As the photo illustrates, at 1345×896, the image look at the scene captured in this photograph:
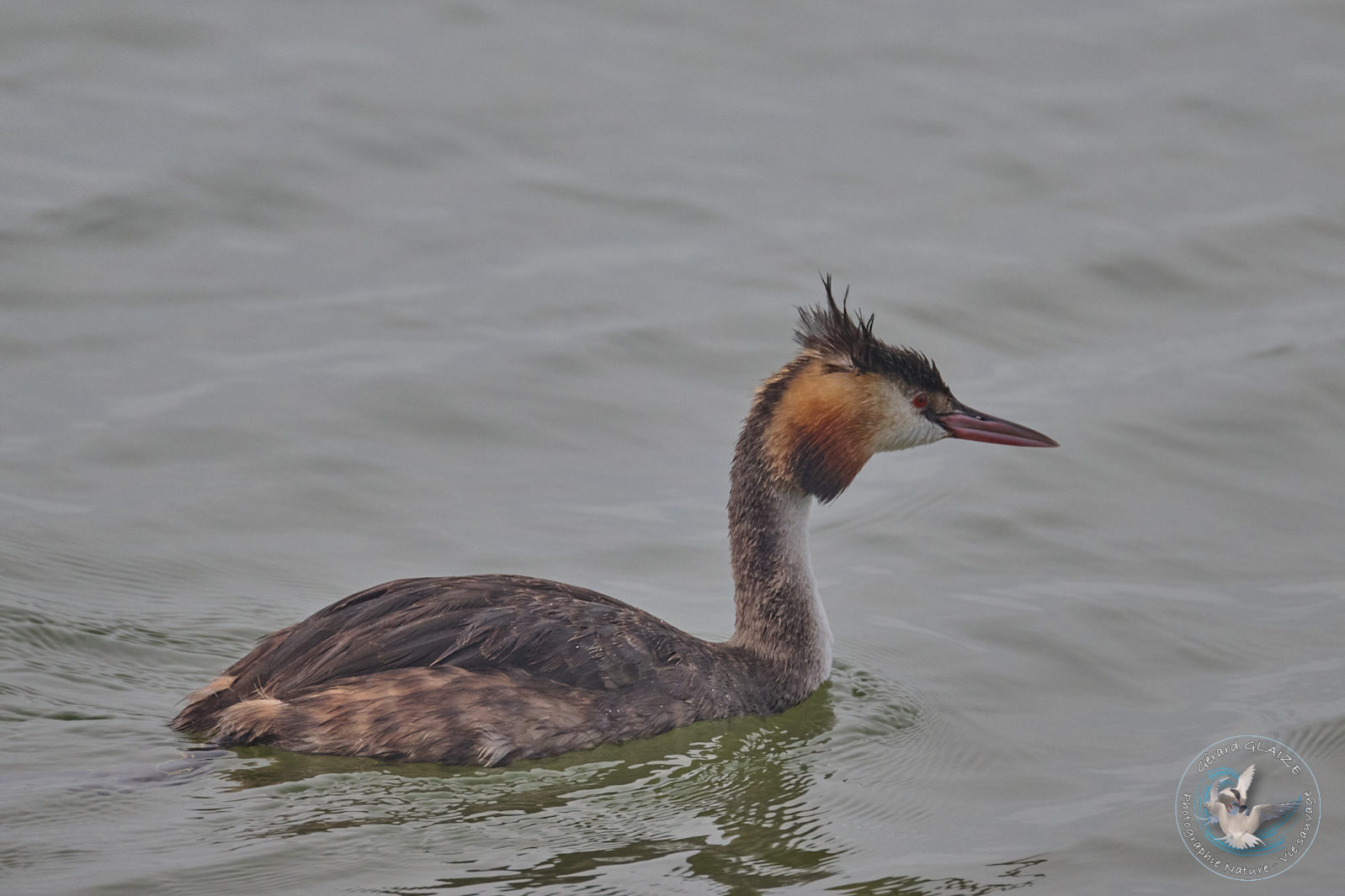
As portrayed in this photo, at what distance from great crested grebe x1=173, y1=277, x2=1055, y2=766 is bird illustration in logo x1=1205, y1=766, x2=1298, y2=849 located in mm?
1686

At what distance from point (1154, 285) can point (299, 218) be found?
228 inches

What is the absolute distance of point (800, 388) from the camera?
7.62 meters

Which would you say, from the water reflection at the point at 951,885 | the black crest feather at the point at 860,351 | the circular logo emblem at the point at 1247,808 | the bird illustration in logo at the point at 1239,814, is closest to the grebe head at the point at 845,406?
the black crest feather at the point at 860,351

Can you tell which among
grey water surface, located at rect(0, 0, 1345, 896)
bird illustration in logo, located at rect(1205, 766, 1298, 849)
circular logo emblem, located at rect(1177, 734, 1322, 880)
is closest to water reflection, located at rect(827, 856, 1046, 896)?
grey water surface, located at rect(0, 0, 1345, 896)

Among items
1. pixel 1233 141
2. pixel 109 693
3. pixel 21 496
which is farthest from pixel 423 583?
pixel 1233 141

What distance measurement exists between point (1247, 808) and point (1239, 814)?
0.26ft

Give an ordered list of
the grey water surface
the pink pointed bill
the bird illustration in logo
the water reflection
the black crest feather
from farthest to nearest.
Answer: the pink pointed bill → the black crest feather → the bird illustration in logo → the grey water surface → the water reflection

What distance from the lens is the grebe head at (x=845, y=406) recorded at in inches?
300

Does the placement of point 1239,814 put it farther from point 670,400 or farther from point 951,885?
point 670,400

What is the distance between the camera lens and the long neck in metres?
7.64

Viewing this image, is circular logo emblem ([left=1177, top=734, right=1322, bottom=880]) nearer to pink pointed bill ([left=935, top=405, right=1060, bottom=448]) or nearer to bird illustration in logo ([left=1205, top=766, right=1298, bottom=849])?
bird illustration in logo ([left=1205, top=766, right=1298, bottom=849])

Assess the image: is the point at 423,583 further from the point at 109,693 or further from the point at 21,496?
the point at 21,496

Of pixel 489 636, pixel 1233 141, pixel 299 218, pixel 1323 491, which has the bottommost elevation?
pixel 489 636

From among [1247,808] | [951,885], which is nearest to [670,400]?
[1247,808]
